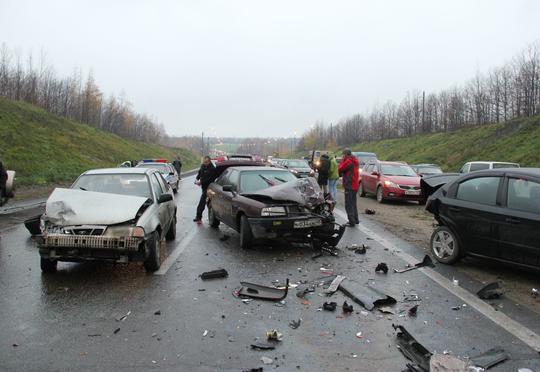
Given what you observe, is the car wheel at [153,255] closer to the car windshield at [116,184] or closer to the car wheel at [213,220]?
the car windshield at [116,184]

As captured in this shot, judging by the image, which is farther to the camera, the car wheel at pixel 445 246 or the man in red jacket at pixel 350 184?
the man in red jacket at pixel 350 184

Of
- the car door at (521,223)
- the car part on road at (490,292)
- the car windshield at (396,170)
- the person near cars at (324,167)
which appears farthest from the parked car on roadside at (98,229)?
the car windshield at (396,170)

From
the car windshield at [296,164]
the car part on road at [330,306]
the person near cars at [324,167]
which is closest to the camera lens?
the car part on road at [330,306]

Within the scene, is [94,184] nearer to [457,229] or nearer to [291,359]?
[291,359]

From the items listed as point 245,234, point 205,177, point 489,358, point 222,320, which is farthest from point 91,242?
point 205,177

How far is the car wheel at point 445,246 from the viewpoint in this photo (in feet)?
22.7

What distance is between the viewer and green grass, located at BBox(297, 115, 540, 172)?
1227 inches

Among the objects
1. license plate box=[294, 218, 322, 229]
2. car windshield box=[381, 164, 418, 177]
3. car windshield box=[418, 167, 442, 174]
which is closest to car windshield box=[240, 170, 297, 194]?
license plate box=[294, 218, 322, 229]

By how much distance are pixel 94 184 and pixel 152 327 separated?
13.3ft

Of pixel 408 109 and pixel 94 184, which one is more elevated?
pixel 408 109

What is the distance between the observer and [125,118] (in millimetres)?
88625

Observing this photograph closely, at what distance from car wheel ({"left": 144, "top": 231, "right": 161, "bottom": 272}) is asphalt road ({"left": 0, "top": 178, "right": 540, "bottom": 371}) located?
14cm

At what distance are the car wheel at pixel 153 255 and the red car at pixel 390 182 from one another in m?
11.6

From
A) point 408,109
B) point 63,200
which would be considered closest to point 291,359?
point 63,200
